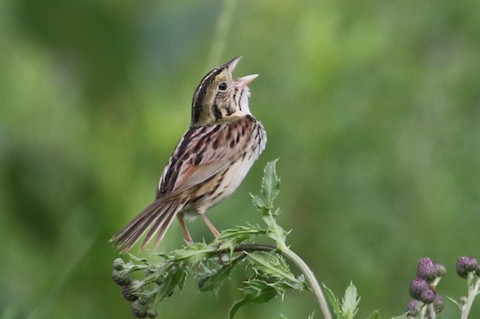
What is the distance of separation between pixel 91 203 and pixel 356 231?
5.92 feet

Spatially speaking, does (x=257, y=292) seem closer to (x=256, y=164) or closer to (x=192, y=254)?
(x=192, y=254)

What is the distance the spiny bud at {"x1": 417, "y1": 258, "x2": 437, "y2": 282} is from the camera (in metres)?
3.35

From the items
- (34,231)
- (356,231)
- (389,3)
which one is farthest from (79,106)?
(389,3)

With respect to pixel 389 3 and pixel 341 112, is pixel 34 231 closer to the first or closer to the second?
pixel 341 112

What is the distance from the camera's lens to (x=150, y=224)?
413 cm

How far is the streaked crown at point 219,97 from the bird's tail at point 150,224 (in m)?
0.74

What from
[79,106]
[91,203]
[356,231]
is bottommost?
[356,231]

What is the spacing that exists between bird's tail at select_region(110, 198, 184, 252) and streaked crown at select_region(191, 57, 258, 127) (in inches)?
29.1

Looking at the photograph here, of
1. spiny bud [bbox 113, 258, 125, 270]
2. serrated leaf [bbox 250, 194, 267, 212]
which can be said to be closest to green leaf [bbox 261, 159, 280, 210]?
serrated leaf [bbox 250, 194, 267, 212]

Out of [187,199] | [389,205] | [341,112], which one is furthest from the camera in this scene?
[389,205]

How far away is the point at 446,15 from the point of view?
8500 mm

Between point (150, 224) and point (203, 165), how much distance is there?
488mm

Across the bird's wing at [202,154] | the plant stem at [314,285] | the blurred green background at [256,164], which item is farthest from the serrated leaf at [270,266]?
the blurred green background at [256,164]

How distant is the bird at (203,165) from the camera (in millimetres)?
4188
